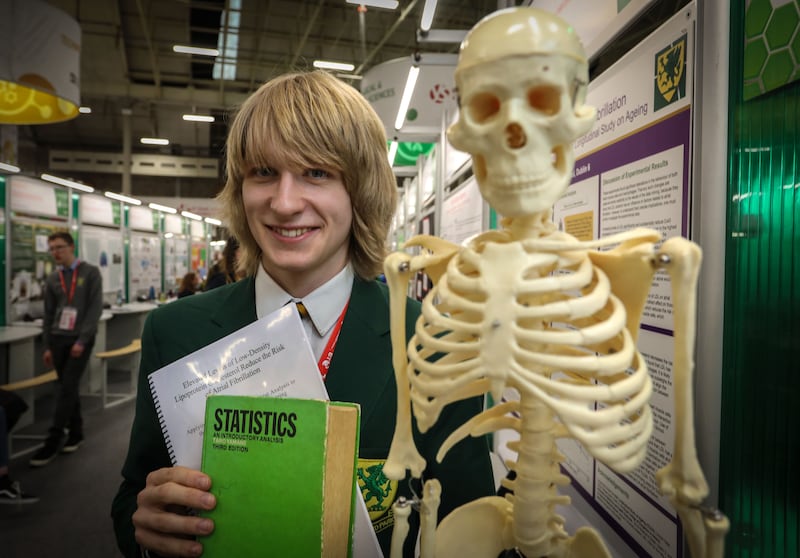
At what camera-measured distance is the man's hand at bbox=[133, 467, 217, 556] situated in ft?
2.49

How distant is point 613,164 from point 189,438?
113 centimetres

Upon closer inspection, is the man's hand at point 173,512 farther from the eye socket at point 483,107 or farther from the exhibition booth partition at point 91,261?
the exhibition booth partition at point 91,261

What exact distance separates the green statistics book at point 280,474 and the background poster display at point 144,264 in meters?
8.11

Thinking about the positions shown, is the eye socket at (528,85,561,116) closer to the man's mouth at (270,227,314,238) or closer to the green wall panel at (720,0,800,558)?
the green wall panel at (720,0,800,558)

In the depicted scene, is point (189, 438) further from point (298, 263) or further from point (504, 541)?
point (504, 541)

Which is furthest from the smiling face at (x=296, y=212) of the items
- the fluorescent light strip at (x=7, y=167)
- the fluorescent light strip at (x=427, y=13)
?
the fluorescent light strip at (x=7, y=167)

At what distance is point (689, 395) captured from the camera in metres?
0.56

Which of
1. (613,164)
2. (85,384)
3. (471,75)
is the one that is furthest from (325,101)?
(85,384)

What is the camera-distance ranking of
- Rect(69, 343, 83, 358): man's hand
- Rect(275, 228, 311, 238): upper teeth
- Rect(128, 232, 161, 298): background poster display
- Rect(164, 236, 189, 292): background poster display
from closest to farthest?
Rect(275, 228, 311, 238): upper teeth, Rect(69, 343, 83, 358): man's hand, Rect(128, 232, 161, 298): background poster display, Rect(164, 236, 189, 292): background poster display

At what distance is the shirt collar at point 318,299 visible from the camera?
3.71 feet

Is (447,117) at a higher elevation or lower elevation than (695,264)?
higher

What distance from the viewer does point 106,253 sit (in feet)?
23.4

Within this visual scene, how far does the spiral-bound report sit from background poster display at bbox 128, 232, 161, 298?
26.2 feet

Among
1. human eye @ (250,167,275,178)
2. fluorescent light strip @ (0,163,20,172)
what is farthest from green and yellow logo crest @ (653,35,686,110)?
fluorescent light strip @ (0,163,20,172)
